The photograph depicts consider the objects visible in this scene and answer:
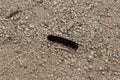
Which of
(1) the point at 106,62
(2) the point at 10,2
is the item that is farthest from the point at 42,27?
(1) the point at 106,62

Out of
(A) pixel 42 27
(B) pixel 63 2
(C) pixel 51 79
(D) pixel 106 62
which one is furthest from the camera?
(B) pixel 63 2

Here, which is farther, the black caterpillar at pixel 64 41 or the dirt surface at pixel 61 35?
the black caterpillar at pixel 64 41

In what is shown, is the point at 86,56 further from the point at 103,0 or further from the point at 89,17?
the point at 103,0

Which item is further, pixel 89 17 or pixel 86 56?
pixel 89 17

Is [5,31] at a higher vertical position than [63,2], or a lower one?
lower

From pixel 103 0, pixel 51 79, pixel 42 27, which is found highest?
pixel 103 0

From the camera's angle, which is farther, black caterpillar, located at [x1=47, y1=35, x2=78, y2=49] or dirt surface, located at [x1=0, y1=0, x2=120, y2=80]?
black caterpillar, located at [x1=47, y1=35, x2=78, y2=49]

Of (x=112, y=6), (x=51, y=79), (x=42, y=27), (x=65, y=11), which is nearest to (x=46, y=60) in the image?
Result: (x=51, y=79)

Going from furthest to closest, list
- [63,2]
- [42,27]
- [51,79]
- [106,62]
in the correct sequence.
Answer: [63,2]
[42,27]
[106,62]
[51,79]
